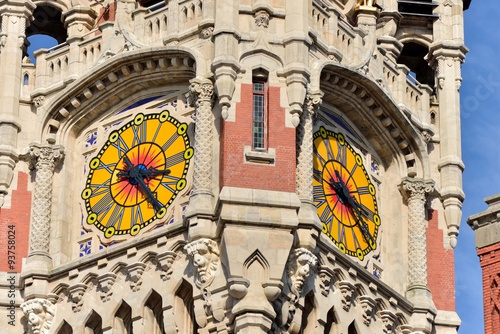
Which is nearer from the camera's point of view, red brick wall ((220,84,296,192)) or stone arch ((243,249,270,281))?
stone arch ((243,249,270,281))

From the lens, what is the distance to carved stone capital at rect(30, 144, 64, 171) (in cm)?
4641

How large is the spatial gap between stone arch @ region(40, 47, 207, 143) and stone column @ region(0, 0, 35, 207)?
648 mm

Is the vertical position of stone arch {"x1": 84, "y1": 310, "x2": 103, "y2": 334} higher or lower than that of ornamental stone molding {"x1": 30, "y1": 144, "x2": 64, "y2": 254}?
lower

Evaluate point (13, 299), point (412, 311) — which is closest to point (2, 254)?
point (13, 299)

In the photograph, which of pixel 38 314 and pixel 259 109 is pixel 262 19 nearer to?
pixel 259 109

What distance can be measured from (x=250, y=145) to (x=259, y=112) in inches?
29.1

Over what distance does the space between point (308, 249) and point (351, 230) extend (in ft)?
9.24

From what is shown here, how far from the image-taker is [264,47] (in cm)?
4462

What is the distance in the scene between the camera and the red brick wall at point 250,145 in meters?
43.4

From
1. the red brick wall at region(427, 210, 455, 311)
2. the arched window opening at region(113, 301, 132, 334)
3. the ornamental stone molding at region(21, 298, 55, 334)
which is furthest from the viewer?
the red brick wall at region(427, 210, 455, 311)

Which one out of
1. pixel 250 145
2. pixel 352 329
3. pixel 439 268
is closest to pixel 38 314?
pixel 250 145

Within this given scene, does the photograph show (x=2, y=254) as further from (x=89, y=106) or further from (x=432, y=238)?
(x=432, y=238)

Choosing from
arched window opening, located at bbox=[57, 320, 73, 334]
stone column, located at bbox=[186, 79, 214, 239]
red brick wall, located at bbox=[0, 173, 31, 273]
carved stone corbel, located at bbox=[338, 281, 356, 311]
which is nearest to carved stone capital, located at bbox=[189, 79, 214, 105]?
stone column, located at bbox=[186, 79, 214, 239]

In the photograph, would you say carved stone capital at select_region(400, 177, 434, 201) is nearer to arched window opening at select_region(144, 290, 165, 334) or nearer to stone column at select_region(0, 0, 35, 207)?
arched window opening at select_region(144, 290, 165, 334)
